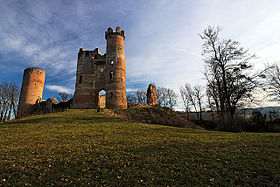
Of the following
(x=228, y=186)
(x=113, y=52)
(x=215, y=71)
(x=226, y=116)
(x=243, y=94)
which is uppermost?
(x=113, y=52)

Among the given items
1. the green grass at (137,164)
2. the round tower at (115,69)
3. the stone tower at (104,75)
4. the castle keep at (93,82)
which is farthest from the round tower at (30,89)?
the green grass at (137,164)

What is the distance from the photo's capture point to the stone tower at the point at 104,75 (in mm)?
27375

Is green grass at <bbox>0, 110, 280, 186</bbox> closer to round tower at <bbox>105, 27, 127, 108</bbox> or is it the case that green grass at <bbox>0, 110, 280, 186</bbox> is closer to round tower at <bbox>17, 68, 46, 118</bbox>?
round tower at <bbox>105, 27, 127, 108</bbox>

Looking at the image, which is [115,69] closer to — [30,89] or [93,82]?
[93,82]

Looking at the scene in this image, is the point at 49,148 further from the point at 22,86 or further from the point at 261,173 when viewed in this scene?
the point at 22,86

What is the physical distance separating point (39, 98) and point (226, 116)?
42.5 metres

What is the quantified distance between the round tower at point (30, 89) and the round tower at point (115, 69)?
22.0 meters

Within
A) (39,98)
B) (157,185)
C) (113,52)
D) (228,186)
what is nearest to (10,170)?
(157,185)

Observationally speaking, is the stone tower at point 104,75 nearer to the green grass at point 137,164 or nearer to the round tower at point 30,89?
the round tower at point 30,89

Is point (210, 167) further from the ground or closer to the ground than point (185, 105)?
closer to the ground

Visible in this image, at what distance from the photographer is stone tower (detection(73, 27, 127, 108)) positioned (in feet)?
89.8

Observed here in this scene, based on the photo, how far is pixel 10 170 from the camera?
16.0ft

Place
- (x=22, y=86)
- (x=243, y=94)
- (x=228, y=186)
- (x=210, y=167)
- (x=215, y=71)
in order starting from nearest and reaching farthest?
(x=228, y=186)
(x=210, y=167)
(x=243, y=94)
(x=215, y=71)
(x=22, y=86)

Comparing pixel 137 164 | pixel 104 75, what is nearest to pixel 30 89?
pixel 104 75
